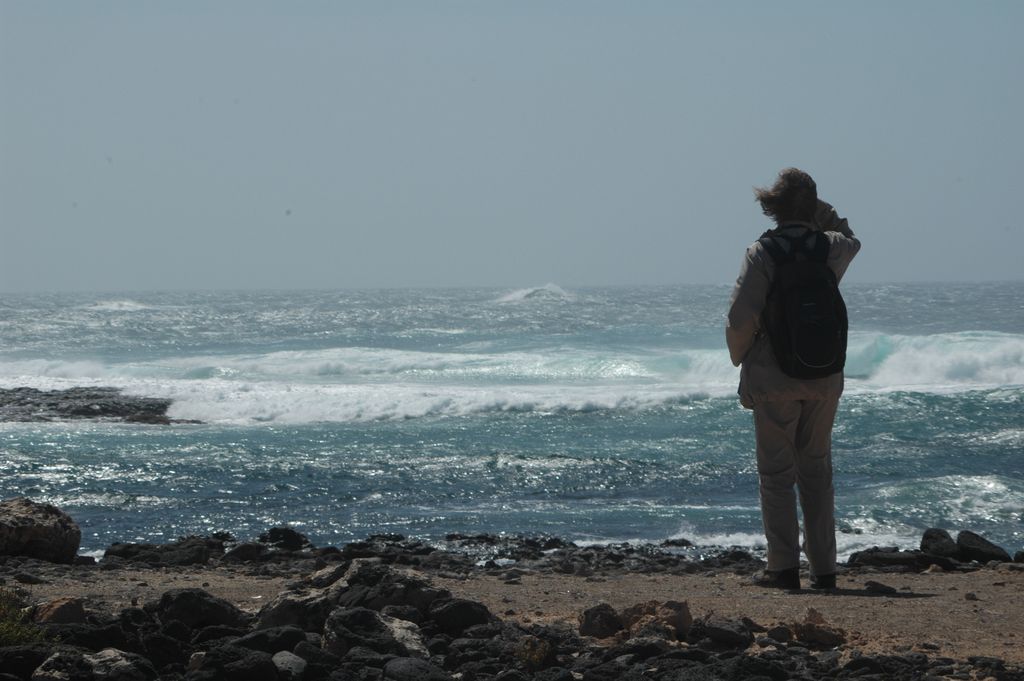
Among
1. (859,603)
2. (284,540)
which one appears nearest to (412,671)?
(859,603)

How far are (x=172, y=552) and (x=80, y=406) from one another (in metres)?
13.3

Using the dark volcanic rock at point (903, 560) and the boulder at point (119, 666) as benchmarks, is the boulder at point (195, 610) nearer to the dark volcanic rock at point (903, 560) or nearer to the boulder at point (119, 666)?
the boulder at point (119, 666)

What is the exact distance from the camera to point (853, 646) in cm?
484

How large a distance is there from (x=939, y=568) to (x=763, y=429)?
2.18 meters

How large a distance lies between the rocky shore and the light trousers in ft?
0.74

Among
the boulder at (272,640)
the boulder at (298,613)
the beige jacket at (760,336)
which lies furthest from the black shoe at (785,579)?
the boulder at (272,640)

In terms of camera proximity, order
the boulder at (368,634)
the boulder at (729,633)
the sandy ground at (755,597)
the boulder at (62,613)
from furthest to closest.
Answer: the sandy ground at (755,597) → the boulder at (62,613) → the boulder at (729,633) → the boulder at (368,634)

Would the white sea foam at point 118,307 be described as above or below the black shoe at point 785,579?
below

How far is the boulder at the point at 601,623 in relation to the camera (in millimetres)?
5008

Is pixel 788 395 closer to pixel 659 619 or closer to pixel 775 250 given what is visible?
pixel 775 250

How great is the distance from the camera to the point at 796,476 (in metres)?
6.12

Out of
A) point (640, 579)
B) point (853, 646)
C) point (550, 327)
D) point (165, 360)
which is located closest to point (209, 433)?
point (640, 579)

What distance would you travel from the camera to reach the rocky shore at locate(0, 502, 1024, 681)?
4.36 m

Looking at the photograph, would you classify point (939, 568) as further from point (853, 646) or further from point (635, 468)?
point (635, 468)
